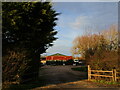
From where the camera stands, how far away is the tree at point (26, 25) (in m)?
11.2

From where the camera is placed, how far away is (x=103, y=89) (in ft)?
38.9

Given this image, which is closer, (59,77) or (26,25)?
(26,25)

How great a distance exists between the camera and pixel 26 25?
12477 mm

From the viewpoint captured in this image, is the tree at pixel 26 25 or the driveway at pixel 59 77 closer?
the tree at pixel 26 25

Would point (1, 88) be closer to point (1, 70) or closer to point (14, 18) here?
point (1, 70)

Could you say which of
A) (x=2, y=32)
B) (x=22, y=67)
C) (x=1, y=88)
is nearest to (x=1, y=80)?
(x=1, y=88)

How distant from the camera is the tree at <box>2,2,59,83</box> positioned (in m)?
11.2

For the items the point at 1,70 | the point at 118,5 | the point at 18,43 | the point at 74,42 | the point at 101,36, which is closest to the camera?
the point at 1,70

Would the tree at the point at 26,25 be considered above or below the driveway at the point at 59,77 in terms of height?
above

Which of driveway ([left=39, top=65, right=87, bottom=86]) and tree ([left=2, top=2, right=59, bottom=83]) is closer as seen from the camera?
tree ([left=2, top=2, right=59, bottom=83])

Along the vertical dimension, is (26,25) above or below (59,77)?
above

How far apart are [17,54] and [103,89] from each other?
20.5 ft

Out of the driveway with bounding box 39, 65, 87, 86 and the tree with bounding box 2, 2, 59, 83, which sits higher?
the tree with bounding box 2, 2, 59, 83

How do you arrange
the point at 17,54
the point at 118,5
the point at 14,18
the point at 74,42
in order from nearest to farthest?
1. the point at 17,54
2. the point at 14,18
3. the point at 118,5
4. the point at 74,42
